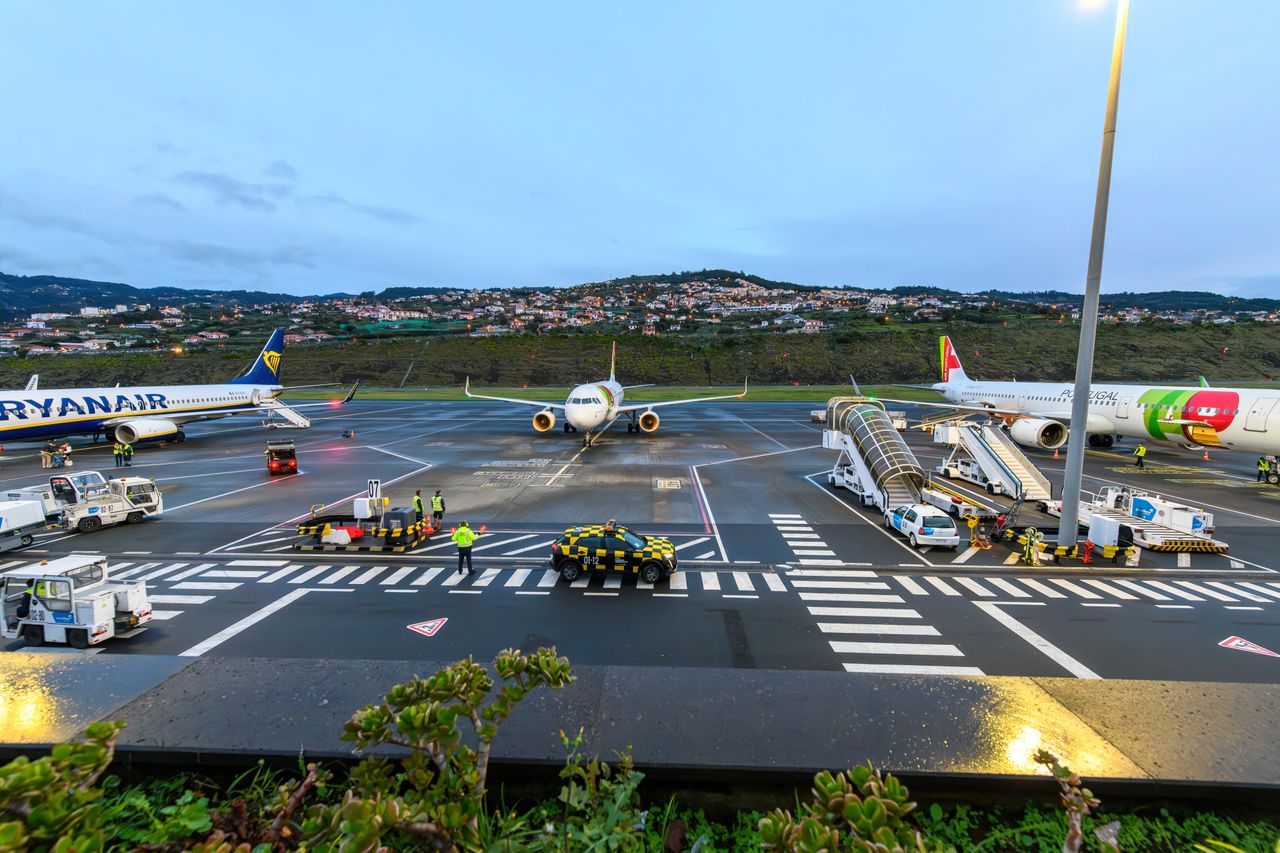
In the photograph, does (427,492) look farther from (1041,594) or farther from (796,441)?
(796,441)

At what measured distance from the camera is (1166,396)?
32.6 meters

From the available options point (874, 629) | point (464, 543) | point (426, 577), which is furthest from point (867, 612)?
point (426, 577)

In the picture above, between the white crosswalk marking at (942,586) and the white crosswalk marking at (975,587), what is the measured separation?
45 cm

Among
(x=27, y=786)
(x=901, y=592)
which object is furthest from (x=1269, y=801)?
(x=901, y=592)

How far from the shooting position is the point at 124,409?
39.6m

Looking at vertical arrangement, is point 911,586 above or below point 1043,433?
below

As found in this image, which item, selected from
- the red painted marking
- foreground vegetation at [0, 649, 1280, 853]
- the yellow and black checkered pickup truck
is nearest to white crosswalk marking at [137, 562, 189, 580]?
the yellow and black checkered pickup truck

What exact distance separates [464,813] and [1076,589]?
18.3 m

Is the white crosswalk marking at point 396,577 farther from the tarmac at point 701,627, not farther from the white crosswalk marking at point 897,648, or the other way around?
the white crosswalk marking at point 897,648

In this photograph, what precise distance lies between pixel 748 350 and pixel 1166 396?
3707 inches

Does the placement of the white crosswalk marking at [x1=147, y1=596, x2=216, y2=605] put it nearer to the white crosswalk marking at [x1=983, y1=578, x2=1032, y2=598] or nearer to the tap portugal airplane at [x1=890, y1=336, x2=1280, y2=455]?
the white crosswalk marking at [x1=983, y1=578, x2=1032, y2=598]

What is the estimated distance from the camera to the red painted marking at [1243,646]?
11.8 meters

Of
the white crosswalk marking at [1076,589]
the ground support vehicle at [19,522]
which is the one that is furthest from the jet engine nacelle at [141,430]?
the white crosswalk marking at [1076,589]

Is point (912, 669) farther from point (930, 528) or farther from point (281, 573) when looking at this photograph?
point (281, 573)
